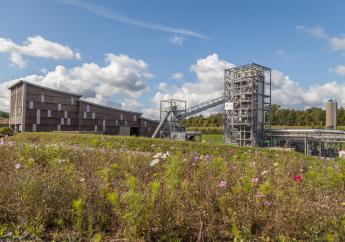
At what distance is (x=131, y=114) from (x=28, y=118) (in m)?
14.1

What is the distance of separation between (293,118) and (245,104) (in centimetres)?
4204

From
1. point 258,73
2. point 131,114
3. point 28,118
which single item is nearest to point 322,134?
point 258,73

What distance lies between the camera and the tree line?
73387 mm

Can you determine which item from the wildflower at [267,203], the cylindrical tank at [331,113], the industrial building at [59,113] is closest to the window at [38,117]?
the industrial building at [59,113]

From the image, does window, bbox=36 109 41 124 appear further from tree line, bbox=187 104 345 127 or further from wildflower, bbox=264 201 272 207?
tree line, bbox=187 104 345 127

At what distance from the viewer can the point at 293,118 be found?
258ft

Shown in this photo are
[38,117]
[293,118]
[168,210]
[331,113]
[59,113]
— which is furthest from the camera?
[293,118]

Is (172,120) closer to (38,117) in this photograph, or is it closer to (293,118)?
(38,117)

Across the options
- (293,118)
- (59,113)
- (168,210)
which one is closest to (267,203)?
(168,210)

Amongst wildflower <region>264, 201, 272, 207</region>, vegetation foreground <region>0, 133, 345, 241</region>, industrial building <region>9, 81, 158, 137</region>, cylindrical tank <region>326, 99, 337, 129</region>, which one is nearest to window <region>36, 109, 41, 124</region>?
industrial building <region>9, 81, 158, 137</region>

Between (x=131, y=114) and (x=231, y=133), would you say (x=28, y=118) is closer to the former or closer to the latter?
(x=131, y=114)

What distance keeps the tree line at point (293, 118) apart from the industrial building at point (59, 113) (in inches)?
1441

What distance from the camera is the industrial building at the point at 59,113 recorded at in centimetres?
3534

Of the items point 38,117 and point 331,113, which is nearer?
point 38,117
